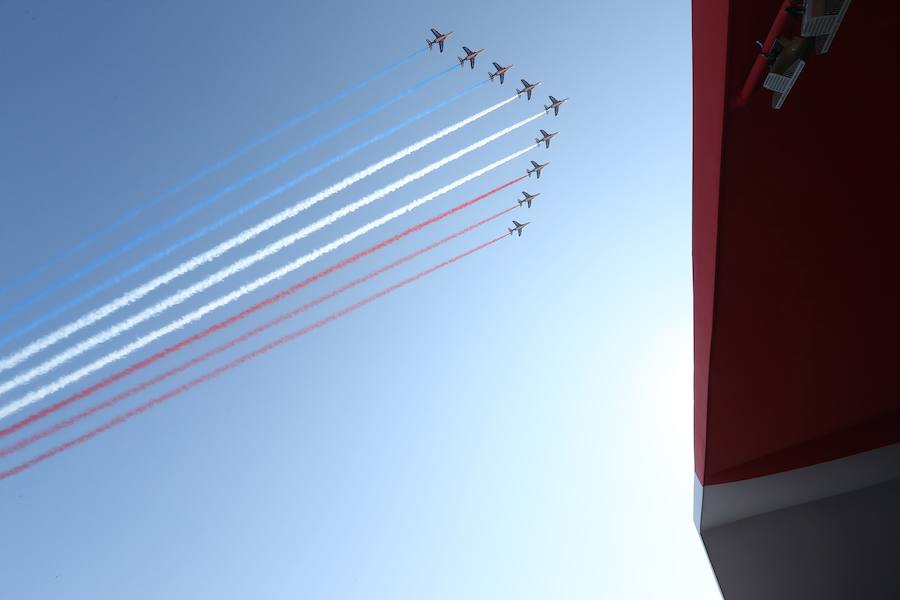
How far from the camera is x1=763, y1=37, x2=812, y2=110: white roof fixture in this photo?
209 inches

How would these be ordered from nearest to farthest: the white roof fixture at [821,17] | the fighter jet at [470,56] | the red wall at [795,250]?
the white roof fixture at [821,17] < the red wall at [795,250] < the fighter jet at [470,56]

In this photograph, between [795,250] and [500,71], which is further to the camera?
[500,71]

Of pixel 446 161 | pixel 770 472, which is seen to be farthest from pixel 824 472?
pixel 446 161

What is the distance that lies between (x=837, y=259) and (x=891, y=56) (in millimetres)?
2928

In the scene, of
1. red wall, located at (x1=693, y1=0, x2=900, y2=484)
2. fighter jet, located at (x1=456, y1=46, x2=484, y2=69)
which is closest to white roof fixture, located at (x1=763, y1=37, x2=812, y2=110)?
red wall, located at (x1=693, y1=0, x2=900, y2=484)

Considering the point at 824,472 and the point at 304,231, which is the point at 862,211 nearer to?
the point at 824,472

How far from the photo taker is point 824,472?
12016mm

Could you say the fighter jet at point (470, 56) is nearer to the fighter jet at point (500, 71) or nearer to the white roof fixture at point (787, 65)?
the fighter jet at point (500, 71)

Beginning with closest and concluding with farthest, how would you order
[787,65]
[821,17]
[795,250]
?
[821,17] → [787,65] → [795,250]

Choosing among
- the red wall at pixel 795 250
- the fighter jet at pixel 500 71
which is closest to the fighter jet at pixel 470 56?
the fighter jet at pixel 500 71

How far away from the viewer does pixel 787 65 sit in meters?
5.46

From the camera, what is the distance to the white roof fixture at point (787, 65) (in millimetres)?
5301

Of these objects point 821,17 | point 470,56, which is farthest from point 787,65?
point 470,56

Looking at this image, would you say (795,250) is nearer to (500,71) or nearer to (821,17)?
(821,17)
